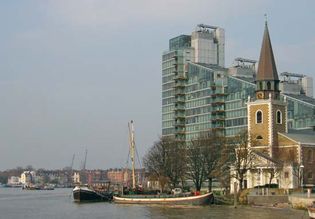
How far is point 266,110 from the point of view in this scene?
11894cm

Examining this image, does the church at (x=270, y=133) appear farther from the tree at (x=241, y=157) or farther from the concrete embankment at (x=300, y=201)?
the concrete embankment at (x=300, y=201)

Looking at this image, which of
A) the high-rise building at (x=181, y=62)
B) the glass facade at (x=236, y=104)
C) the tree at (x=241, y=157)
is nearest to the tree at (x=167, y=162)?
the tree at (x=241, y=157)

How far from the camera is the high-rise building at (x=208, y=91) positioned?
163625mm

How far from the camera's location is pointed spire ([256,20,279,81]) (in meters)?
119

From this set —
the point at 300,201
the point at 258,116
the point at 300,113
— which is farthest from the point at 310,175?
the point at 300,113

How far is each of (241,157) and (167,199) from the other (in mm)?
15171

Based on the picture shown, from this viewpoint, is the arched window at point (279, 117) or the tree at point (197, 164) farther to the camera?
the tree at point (197, 164)

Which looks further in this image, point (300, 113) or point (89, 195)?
point (300, 113)

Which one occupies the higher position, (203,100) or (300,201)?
(203,100)

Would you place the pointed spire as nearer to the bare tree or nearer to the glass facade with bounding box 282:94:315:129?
the bare tree

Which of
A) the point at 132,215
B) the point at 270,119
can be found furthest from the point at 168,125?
the point at 132,215

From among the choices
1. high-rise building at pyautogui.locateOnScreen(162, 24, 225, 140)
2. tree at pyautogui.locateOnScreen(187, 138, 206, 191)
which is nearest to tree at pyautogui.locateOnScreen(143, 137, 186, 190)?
tree at pyautogui.locateOnScreen(187, 138, 206, 191)

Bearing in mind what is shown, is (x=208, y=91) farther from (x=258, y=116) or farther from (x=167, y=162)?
(x=258, y=116)

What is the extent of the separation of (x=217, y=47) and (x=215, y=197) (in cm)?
8636
